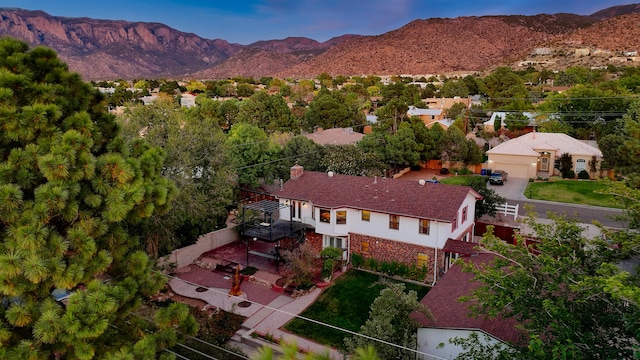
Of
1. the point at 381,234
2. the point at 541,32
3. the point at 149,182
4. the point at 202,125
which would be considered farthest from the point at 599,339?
the point at 541,32

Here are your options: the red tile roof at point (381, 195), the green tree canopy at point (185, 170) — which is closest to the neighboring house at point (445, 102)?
the red tile roof at point (381, 195)

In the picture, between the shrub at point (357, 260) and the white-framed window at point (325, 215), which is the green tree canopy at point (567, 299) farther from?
the white-framed window at point (325, 215)

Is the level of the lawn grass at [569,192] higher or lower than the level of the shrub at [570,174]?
lower

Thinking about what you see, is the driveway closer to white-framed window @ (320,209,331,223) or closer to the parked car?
the parked car

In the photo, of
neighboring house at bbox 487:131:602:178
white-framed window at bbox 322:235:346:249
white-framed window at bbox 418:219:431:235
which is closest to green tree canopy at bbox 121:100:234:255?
white-framed window at bbox 322:235:346:249

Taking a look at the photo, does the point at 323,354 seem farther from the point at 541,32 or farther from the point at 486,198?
the point at 541,32
